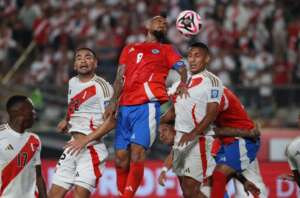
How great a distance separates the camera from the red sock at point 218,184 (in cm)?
1341

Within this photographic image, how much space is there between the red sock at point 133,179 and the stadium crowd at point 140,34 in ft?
29.8

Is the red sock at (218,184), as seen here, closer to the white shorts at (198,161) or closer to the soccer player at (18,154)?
the white shorts at (198,161)

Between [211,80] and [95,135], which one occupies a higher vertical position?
[211,80]

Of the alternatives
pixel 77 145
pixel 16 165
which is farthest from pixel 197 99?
pixel 16 165

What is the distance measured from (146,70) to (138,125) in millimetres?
718

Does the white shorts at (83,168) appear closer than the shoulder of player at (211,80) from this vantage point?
Yes

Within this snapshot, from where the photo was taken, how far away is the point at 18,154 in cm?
1127

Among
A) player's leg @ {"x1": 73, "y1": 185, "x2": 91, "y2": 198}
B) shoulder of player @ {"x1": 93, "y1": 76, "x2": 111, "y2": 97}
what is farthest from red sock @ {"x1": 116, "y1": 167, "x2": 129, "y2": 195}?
shoulder of player @ {"x1": 93, "y1": 76, "x2": 111, "y2": 97}

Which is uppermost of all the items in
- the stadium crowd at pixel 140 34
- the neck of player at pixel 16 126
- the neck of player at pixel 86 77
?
the stadium crowd at pixel 140 34

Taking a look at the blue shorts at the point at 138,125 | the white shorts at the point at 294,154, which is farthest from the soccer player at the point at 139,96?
the white shorts at the point at 294,154

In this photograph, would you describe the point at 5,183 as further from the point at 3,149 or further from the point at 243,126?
the point at 243,126

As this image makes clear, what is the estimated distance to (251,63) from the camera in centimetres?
2228

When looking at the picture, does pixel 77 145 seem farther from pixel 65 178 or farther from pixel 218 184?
pixel 218 184

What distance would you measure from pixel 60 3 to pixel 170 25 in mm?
3295
